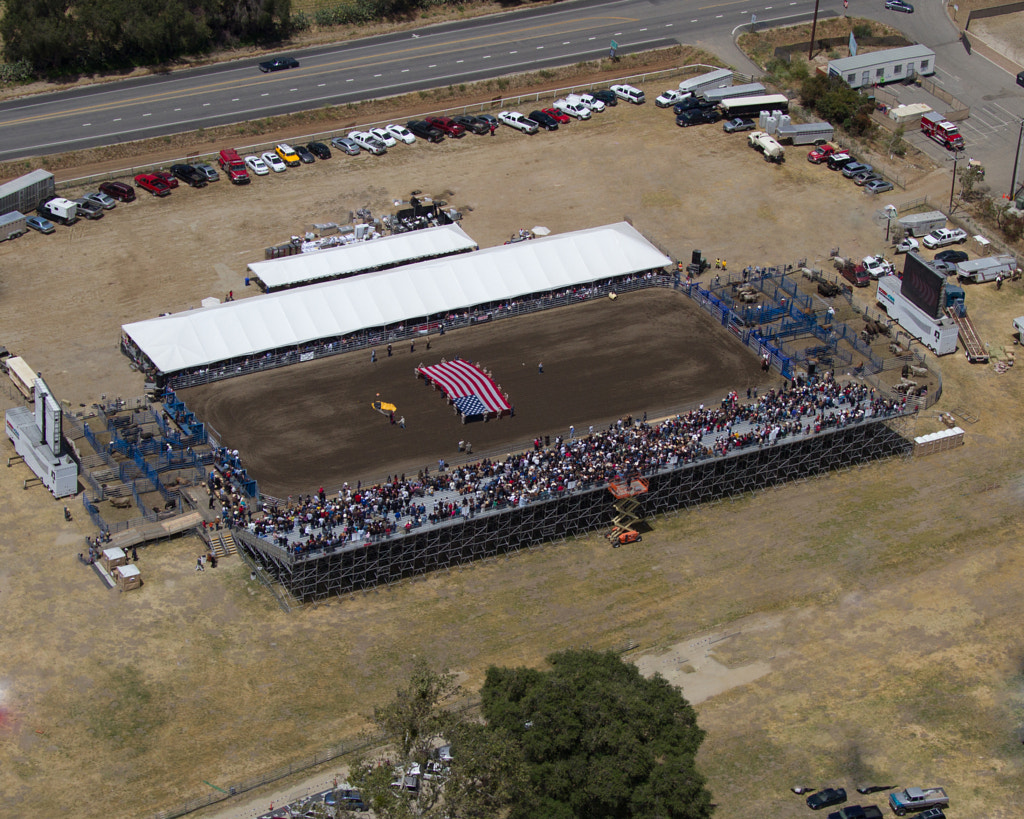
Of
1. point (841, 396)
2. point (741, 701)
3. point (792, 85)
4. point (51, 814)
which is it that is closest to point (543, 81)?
point (792, 85)

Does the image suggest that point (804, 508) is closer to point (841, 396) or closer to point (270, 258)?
point (841, 396)

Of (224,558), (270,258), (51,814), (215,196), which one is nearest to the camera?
(51,814)

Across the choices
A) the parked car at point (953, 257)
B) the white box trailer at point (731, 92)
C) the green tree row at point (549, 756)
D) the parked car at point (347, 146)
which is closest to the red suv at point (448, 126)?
the parked car at point (347, 146)

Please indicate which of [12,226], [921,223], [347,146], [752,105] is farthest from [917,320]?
[12,226]

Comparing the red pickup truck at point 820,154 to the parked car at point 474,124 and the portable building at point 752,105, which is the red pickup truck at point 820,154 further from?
the parked car at point 474,124

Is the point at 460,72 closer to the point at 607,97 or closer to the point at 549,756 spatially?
the point at 607,97

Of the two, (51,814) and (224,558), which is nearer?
(51,814)
